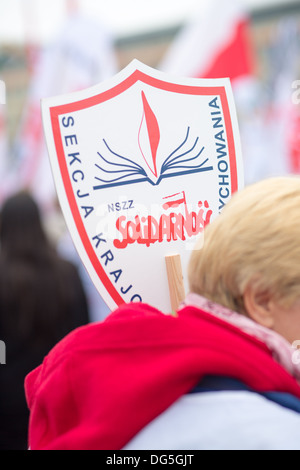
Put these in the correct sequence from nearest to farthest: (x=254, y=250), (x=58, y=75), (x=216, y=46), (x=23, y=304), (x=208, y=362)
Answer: (x=208, y=362) < (x=254, y=250) < (x=23, y=304) < (x=216, y=46) < (x=58, y=75)

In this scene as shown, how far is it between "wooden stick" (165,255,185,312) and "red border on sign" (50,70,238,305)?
12cm

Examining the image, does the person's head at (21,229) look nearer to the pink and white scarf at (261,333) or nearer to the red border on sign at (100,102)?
the red border on sign at (100,102)

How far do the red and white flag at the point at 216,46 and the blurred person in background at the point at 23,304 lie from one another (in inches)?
71.5

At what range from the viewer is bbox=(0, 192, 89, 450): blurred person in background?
2.77 meters

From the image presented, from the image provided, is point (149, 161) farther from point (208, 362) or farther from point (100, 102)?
point (208, 362)

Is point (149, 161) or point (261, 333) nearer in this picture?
point (261, 333)

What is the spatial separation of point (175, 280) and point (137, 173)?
256 mm

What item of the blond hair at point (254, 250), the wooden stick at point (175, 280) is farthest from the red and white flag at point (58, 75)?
the blond hair at point (254, 250)

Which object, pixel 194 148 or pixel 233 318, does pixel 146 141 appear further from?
pixel 233 318

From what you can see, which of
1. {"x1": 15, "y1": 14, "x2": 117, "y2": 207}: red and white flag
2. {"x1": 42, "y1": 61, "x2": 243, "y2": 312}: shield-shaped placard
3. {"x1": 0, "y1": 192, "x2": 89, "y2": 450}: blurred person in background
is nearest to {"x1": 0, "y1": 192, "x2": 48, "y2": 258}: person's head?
{"x1": 0, "y1": 192, "x2": 89, "y2": 450}: blurred person in background

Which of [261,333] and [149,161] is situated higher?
[149,161]

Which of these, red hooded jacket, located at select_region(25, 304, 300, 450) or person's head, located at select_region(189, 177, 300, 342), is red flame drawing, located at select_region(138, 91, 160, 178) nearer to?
person's head, located at select_region(189, 177, 300, 342)

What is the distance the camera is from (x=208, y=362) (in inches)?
42.0

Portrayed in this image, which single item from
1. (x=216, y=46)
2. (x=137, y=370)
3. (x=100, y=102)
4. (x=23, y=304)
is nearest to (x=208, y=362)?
(x=137, y=370)
